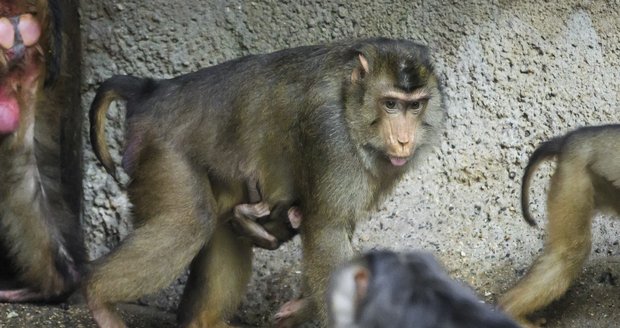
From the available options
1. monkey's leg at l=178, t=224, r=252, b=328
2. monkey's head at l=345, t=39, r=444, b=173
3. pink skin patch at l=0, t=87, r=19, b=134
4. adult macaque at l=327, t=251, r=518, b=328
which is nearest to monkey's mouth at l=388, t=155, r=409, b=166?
monkey's head at l=345, t=39, r=444, b=173

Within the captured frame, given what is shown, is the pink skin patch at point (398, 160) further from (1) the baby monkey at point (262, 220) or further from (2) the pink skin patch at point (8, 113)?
(2) the pink skin patch at point (8, 113)

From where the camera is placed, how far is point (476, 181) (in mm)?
7508

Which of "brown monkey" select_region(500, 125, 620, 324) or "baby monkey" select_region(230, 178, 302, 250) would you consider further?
"brown monkey" select_region(500, 125, 620, 324)

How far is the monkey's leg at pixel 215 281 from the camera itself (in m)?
6.27

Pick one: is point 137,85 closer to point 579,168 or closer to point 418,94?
point 418,94

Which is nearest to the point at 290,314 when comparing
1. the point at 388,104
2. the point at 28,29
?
the point at 388,104

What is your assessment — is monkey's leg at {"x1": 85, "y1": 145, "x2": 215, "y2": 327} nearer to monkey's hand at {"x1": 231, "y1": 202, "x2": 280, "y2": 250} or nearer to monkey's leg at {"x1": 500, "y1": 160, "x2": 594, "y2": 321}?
monkey's hand at {"x1": 231, "y1": 202, "x2": 280, "y2": 250}

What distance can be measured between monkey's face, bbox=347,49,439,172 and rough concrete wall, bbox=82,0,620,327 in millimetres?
1460

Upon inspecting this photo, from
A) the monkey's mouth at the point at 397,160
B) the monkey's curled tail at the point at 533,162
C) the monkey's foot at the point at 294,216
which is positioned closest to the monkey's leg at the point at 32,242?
the monkey's foot at the point at 294,216

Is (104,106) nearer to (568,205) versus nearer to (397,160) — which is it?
(397,160)

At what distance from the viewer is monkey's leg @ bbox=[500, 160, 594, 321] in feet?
22.7

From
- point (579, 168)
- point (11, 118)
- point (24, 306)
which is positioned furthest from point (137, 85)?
point (579, 168)

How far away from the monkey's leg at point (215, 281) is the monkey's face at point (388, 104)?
3.59 feet

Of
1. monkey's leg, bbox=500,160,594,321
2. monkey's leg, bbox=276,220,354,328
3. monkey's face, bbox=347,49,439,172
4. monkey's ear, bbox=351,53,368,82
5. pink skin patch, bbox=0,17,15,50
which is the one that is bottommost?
monkey's leg, bbox=500,160,594,321
